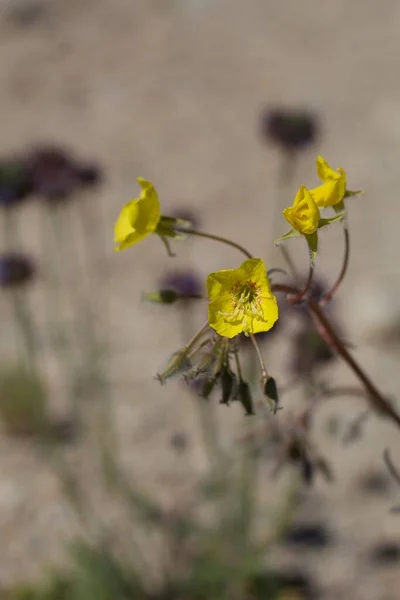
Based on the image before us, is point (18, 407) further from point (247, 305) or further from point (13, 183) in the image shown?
point (247, 305)

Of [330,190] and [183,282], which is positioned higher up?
[330,190]

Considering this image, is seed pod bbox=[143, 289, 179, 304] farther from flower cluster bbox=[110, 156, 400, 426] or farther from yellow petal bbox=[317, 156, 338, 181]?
yellow petal bbox=[317, 156, 338, 181]

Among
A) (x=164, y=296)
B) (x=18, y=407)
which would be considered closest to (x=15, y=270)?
(x=18, y=407)

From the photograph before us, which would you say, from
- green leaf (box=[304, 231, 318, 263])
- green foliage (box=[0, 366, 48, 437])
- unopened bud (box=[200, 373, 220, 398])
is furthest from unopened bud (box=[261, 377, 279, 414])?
green foliage (box=[0, 366, 48, 437])

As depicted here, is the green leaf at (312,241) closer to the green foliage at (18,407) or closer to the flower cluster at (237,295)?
the flower cluster at (237,295)

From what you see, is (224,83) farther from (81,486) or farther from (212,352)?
(212,352)

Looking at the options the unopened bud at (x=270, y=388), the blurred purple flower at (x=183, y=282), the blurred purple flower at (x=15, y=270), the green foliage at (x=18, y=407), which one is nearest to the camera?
the unopened bud at (x=270, y=388)

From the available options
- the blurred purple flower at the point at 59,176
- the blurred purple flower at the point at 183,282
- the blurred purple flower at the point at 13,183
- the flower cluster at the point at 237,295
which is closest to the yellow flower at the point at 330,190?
the flower cluster at the point at 237,295
